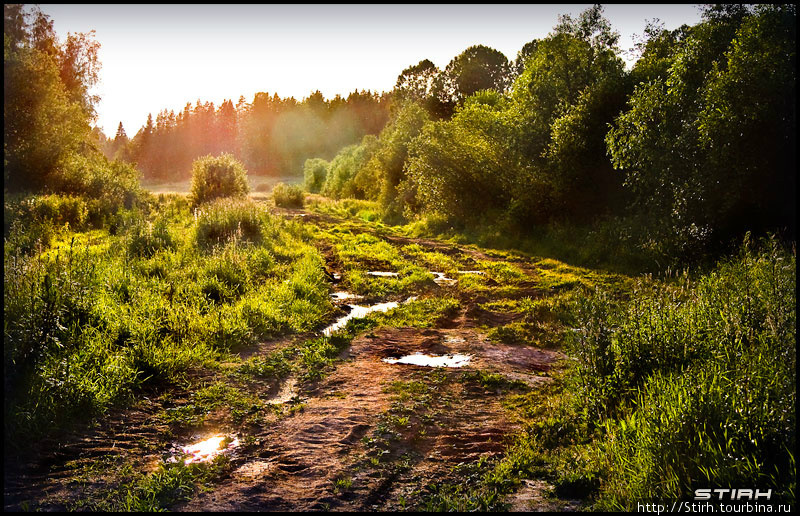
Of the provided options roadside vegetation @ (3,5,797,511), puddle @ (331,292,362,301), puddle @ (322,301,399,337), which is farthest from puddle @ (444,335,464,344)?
puddle @ (331,292,362,301)

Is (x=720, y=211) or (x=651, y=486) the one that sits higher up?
(x=720, y=211)

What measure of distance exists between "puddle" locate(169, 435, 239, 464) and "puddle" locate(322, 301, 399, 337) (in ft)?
12.3

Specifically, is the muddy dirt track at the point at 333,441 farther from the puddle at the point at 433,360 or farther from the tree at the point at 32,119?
the tree at the point at 32,119

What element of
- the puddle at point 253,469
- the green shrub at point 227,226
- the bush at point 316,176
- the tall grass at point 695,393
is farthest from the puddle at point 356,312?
the bush at point 316,176

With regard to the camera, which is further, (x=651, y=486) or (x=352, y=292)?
(x=352, y=292)

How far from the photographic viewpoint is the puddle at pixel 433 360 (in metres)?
7.50

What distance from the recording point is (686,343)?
540cm

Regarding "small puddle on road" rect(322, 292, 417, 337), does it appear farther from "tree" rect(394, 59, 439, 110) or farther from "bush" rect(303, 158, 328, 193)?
"bush" rect(303, 158, 328, 193)

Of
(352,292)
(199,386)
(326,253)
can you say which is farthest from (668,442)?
(326,253)

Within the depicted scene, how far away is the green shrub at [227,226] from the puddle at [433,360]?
9.07 m

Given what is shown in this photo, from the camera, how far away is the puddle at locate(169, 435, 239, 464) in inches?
193

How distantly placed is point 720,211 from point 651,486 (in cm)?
962

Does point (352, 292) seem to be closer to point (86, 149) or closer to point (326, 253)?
point (326, 253)

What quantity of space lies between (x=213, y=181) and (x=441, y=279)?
2031 cm
